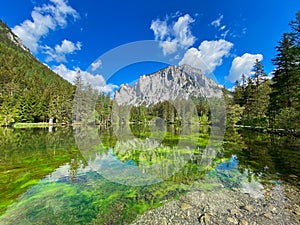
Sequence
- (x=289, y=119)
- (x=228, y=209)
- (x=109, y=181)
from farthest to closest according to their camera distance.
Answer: (x=289, y=119), (x=109, y=181), (x=228, y=209)

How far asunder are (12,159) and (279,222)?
11013 mm

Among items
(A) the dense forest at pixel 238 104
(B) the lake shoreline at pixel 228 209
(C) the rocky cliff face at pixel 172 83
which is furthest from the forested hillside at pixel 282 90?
(B) the lake shoreline at pixel 228 209

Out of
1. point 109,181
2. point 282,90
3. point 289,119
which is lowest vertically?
point 109,181

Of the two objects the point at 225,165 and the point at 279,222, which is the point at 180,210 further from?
the point at 225,165

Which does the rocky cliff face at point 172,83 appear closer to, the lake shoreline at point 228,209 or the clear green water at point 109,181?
the clear green water at point 109,181

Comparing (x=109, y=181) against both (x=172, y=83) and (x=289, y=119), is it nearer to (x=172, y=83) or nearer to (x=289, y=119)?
(x=172, y=83)

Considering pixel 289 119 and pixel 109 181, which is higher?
pixel 289 119

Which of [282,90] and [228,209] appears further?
[282,90]

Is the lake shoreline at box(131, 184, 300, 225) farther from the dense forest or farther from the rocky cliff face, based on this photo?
the dense forest

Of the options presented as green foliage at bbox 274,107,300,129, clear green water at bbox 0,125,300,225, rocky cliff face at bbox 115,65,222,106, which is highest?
rocky cliff face at bbox 115,65,222,106

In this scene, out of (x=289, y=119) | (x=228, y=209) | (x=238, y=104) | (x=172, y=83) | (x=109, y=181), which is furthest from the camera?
(x=238, y=104)

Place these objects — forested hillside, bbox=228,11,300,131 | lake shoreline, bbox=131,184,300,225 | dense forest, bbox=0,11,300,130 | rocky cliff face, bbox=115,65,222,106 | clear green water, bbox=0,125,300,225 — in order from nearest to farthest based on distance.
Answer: lake shoreline, bbox=131,184,300,225, clear green water, bbox=0,125,300,225, rocky cliff face, bbox=115,65,222,106, forested hillside, bbox=228,11,300,131, dense forest, bbox=0,11,300,130

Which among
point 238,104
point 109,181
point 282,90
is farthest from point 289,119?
point 238,104

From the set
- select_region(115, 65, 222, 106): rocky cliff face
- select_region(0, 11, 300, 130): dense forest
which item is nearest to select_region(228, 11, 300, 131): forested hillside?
select_region(0, 11, 300, 130): dense forest
